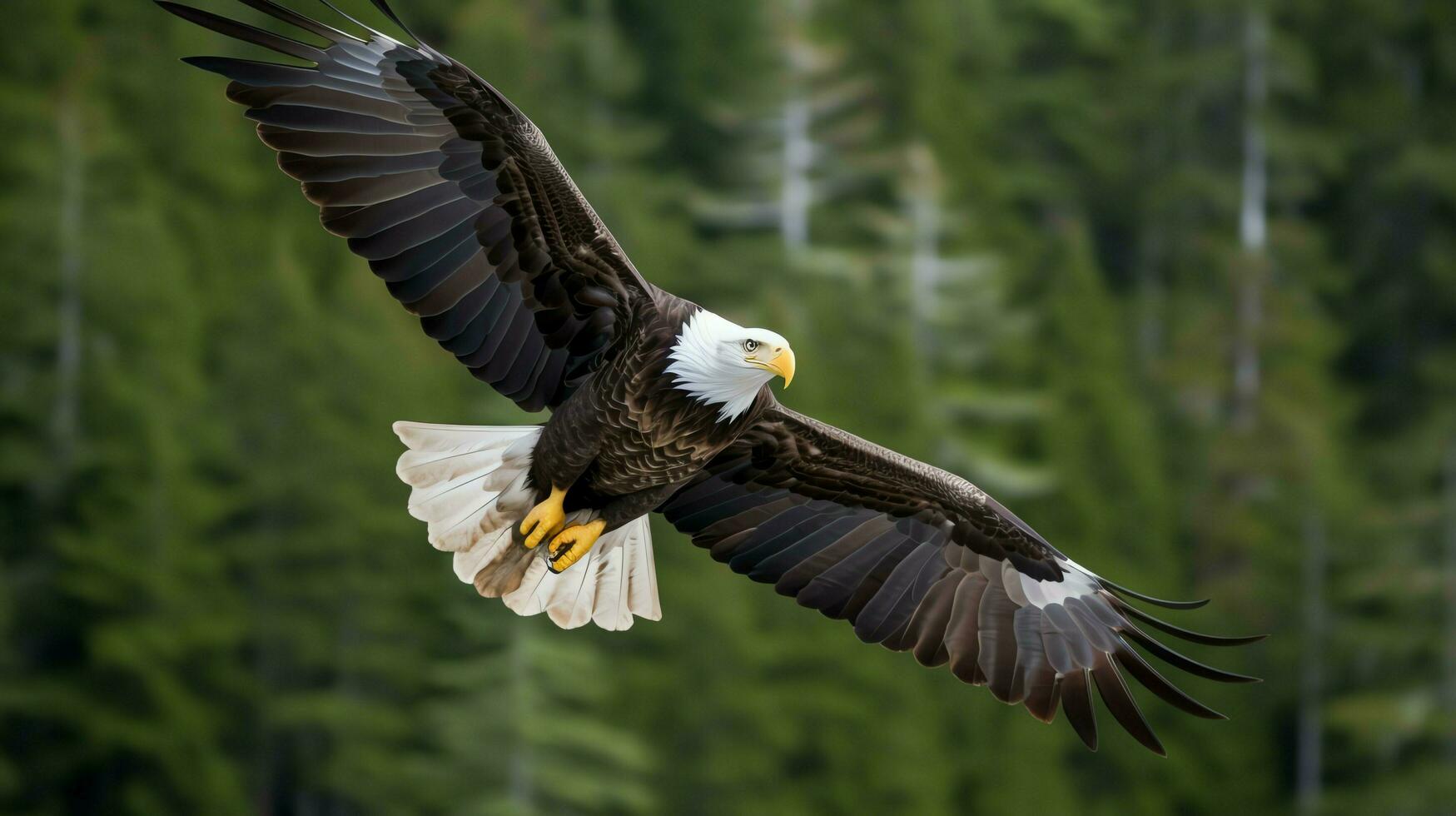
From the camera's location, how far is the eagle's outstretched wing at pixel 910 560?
22.6 feet

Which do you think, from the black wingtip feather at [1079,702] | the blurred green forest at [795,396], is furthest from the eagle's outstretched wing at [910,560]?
the blurred green forest at [795,396]

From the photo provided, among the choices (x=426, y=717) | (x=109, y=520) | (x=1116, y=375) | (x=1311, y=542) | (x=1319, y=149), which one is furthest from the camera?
(x=1319, y=149)

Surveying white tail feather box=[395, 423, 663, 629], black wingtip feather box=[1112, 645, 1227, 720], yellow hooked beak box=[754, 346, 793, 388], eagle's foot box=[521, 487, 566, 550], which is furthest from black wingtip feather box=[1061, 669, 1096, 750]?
eagle's foot box=[521, 487, 566, 550]

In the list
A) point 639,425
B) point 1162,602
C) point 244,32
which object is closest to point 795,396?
point 639,425

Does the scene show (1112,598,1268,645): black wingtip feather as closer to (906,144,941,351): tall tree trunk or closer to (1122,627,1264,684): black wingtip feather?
(1122,627,1264,684): black wingtip feather

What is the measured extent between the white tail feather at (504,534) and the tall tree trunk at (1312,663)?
18750 mm

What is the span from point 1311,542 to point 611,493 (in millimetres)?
19414

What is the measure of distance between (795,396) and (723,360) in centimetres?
1410

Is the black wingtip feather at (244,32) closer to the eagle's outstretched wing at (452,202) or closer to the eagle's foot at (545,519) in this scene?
the eagle's outstretched wing at (452,202)

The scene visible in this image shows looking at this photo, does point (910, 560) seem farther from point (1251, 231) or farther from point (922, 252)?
point (1251, 231)

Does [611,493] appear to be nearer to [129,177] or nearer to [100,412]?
[100,412]

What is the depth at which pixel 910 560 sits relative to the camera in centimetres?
714

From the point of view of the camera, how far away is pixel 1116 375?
85.6ft

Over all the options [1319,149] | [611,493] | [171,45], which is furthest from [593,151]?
[611,493]
